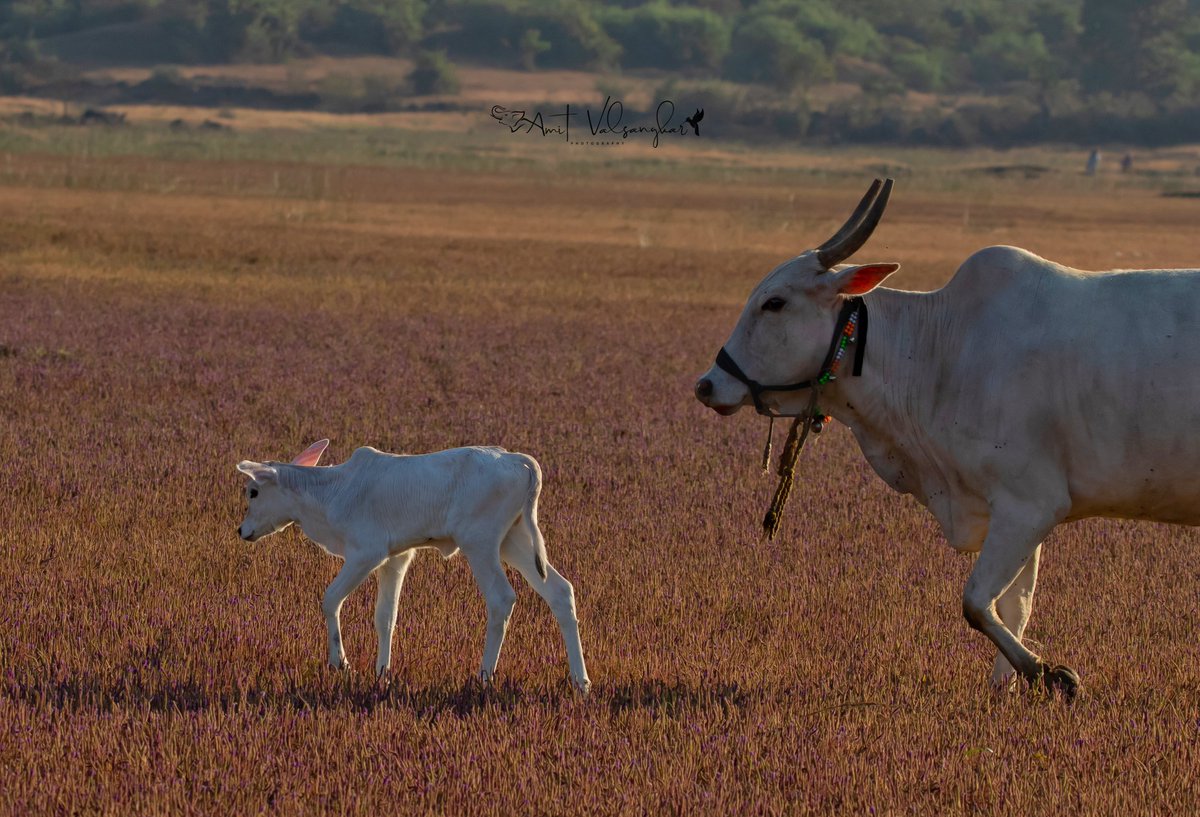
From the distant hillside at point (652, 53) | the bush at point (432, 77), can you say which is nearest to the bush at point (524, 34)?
the distant hillside at point (652, 53)

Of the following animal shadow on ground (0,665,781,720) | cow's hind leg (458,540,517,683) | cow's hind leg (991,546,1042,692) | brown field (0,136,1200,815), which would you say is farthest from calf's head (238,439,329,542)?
cow's hind leg (991,546,1042,692)

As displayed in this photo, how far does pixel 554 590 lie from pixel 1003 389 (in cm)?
196

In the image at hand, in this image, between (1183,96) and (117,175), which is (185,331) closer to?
(117,175)

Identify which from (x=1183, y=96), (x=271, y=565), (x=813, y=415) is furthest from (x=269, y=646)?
(x=1183, y=96)

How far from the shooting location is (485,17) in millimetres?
183750

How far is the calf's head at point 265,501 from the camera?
735 cm

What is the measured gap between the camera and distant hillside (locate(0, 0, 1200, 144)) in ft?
458

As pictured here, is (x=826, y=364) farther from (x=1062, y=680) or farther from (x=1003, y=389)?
(x=1062, y=680)

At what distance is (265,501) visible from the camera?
7.39 meters

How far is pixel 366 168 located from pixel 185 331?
52708mm

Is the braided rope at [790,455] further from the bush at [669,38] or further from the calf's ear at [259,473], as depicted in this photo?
the bush at [669,38]

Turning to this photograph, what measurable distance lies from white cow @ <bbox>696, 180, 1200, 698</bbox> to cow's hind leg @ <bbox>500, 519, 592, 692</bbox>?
1.01 m
